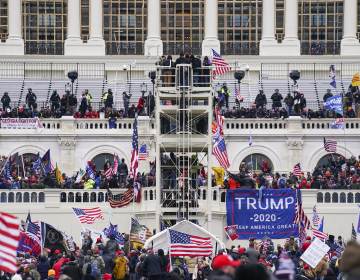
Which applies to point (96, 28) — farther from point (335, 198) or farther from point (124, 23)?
point (335, 198)

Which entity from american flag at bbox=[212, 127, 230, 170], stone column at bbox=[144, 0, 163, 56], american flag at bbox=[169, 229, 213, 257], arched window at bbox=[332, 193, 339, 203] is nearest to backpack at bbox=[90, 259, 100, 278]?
american flag at bbox=[169, 229, 213, 257]

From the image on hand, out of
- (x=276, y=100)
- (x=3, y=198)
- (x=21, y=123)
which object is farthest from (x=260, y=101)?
(x=3, y=198)

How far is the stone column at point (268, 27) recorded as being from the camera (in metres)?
91.0

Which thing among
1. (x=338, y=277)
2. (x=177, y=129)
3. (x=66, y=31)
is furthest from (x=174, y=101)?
(x=66, y=31)

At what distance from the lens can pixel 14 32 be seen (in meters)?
90.7

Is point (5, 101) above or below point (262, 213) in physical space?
above

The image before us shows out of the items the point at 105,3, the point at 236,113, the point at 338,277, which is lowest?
the point at 338,277

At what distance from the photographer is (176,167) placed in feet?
198

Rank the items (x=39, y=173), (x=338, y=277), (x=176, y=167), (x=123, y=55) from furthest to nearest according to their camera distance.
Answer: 1. (x=123, y=55)
2. (x=39, y=173)
3. (x=176, y=167)
4. (x=338, y=277)

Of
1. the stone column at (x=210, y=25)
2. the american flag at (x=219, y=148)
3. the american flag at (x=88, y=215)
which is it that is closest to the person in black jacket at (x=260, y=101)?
the american flag at (x=219, y=148)

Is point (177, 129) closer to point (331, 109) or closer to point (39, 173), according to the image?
point (39, 173)

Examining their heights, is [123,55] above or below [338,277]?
above

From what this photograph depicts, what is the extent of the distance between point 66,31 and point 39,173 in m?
26.7

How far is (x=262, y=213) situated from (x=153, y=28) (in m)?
37.8
